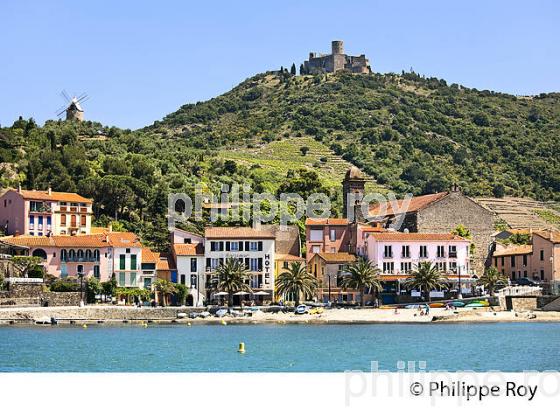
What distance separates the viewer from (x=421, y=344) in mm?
56656

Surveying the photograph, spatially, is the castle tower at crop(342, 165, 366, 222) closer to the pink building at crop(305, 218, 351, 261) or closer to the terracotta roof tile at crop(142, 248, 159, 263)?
the pink building at crop(305, 218, 351, 261)

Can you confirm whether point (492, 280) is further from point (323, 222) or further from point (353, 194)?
point (353, 194)

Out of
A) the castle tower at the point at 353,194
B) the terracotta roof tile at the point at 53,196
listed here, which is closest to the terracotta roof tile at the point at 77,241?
the terracotta roof tile at the point at 53,196

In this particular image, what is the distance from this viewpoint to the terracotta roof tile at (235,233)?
83000 millimetres

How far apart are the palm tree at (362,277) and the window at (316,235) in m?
8.07

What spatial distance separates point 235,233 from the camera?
83.8 meters

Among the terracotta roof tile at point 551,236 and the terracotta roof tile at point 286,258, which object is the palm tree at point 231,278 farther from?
the terracotta roof tile at point 551,236

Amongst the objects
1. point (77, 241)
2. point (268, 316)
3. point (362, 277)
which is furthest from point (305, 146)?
point (268, 316)

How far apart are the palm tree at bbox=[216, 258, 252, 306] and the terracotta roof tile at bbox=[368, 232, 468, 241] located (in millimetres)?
11047

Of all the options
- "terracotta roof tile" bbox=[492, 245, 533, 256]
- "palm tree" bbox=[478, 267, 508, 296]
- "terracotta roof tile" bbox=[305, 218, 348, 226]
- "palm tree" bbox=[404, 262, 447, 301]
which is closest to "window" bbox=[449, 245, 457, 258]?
"palm tree" bbox=[478, 267, 508, 296]

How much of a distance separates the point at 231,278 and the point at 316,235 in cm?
1167

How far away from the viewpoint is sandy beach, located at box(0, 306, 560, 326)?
240 feet
